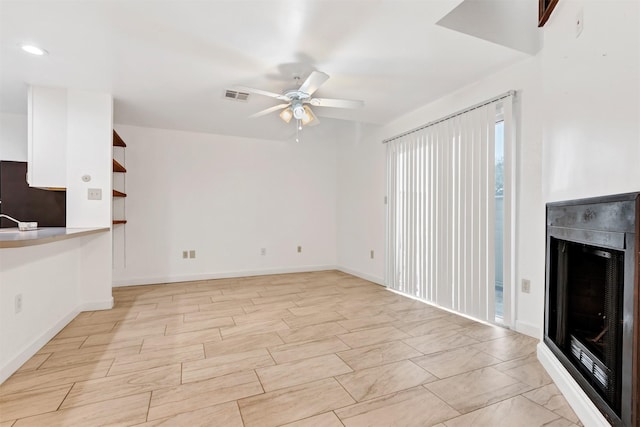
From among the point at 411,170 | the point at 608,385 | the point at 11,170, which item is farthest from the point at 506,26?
the point at 11,170

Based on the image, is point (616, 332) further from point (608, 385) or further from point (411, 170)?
point (411, 170)

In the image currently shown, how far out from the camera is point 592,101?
143 cm

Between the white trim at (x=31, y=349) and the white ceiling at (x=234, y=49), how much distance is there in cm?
214

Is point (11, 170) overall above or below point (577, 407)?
above

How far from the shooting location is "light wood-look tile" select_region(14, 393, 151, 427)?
140cm

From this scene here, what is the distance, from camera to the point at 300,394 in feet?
5.35

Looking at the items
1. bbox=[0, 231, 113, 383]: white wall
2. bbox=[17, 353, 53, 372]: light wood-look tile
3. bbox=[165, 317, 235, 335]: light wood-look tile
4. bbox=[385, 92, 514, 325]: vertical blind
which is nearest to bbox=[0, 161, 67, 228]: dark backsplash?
bbox=[0, 231, 113, 383]: white wall

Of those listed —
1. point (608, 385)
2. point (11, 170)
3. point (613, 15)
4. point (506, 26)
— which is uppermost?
point (506, 26)

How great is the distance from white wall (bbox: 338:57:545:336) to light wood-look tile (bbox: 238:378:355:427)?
170 cm

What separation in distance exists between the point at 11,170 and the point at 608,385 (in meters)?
5.63

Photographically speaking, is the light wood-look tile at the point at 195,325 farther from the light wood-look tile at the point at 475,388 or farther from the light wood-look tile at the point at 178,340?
the light wood-look tile at the point at 475,388

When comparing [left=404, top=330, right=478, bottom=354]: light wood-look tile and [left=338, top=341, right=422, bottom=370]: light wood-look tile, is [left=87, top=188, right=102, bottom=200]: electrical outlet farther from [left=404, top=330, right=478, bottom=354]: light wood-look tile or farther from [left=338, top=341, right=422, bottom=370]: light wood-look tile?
[left=404, top=330, right=478, bottom=354]: light wood-look tile

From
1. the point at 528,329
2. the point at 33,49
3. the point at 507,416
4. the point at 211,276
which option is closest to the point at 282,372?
the point at 507,416

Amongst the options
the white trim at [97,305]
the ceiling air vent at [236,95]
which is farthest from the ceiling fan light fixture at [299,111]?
the white trim at [97,305]
